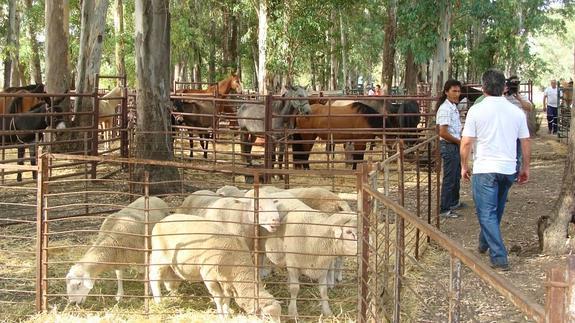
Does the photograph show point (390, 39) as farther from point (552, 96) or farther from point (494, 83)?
point (494, 83)

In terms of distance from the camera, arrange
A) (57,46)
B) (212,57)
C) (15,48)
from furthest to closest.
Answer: (212,57), (15,48), (57,46)

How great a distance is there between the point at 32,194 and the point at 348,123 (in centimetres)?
668

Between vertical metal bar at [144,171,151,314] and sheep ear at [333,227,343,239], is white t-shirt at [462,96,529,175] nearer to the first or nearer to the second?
sheep ear at [333,227,343,239]

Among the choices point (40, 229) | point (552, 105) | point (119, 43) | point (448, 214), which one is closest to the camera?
point (40, 229)

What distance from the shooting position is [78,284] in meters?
6.20

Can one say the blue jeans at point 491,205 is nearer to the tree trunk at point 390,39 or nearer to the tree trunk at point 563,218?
the tree trunk at point 563,218

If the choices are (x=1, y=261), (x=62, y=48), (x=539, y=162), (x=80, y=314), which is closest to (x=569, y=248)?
(x=80, y=314)

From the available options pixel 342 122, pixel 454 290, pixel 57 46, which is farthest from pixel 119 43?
pixel 454 290

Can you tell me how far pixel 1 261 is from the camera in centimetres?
782

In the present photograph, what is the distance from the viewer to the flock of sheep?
5793 mm

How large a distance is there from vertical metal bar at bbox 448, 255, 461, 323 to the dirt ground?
0.67 meters

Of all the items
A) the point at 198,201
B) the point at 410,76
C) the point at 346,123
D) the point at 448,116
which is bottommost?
the point at 198,201

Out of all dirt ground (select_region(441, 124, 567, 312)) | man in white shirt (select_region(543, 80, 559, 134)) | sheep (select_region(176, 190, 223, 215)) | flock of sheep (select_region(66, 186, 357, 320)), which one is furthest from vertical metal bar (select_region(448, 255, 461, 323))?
man in white shirt (select_region(543, 80, 559, 134))

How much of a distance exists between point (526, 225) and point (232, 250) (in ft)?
17.1
